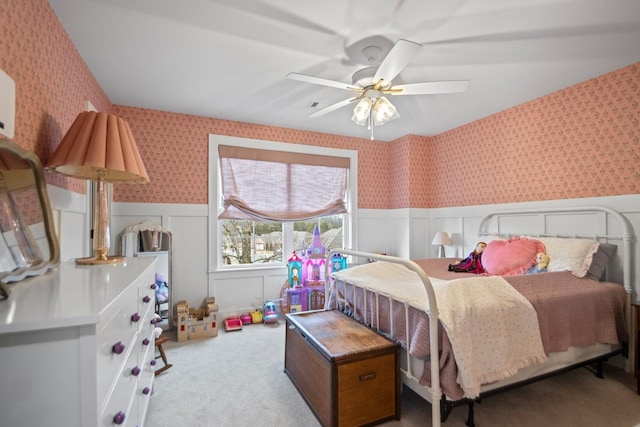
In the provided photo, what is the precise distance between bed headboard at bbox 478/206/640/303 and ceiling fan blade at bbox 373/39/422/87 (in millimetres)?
2154

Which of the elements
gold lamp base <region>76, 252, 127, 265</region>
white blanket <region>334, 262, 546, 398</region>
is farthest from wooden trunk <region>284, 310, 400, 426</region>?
gold lamp base <region>76, 252, 127, 265</region>

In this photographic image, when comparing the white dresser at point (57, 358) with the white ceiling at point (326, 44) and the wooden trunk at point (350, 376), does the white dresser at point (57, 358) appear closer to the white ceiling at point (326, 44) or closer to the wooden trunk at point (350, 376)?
the wooden trunk at point (350, 376)

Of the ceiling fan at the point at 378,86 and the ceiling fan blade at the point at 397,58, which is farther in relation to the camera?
the ceiling fan at the point at 378,86

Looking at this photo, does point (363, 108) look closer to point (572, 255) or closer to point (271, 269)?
point (572, 255)

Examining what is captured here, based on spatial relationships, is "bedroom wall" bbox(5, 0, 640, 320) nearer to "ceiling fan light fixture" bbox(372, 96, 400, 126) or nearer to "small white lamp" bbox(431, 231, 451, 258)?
"small white lamp" bbox(431, 231, 451, 258)

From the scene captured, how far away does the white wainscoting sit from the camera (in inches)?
115

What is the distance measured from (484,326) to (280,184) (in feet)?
9.31

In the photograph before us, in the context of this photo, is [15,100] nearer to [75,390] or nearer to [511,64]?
[75,390]

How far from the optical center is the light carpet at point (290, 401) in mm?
1768

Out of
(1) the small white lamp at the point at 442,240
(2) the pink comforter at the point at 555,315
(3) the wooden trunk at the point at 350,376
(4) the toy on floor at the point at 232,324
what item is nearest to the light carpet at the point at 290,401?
Answer: (3) the wooden trunk at the point at 350,376

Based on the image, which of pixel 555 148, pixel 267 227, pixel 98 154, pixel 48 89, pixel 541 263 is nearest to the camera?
pixel 98 154

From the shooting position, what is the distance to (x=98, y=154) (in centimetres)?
146

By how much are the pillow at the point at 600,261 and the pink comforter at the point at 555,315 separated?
99mm

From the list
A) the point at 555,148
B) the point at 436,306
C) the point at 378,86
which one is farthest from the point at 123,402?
the point at 555,148
